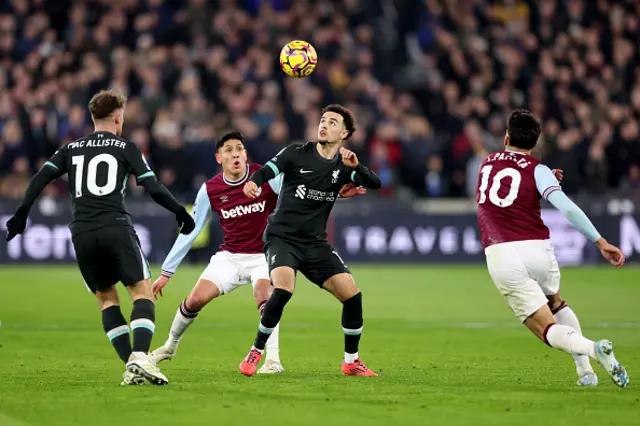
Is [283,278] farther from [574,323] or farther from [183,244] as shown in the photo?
[574,323]

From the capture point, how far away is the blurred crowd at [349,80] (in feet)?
69.2

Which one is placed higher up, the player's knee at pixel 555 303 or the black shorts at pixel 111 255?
the black shorts at pixel 111 255

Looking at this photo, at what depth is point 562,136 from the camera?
72.0ft

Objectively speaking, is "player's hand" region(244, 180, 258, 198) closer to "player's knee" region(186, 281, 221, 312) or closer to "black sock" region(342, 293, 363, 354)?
"black sock" region(342, 293, 363, 354)

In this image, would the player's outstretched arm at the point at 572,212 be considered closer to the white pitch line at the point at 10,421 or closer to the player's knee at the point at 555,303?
the player's knee at the point at 555,303

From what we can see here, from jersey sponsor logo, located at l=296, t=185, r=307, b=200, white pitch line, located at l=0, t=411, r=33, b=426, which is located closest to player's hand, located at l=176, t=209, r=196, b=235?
jersey sponsor logo, located at l=296, t=185, r=307, b=200

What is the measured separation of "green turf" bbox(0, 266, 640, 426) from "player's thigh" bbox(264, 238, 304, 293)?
70 cm

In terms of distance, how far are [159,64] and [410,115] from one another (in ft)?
15.6

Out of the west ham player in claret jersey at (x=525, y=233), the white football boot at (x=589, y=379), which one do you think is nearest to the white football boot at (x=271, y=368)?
the west ham player in claret jersey at (x=525, y=233)

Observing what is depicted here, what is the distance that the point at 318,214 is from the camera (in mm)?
9211

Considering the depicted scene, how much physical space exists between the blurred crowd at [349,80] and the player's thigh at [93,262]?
471 inches

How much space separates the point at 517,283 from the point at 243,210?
258cm

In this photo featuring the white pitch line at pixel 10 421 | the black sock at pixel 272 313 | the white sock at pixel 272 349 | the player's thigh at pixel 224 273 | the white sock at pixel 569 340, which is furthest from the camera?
the player's thigh at pixel 224 273

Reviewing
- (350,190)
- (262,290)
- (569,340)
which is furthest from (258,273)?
(569,340)
